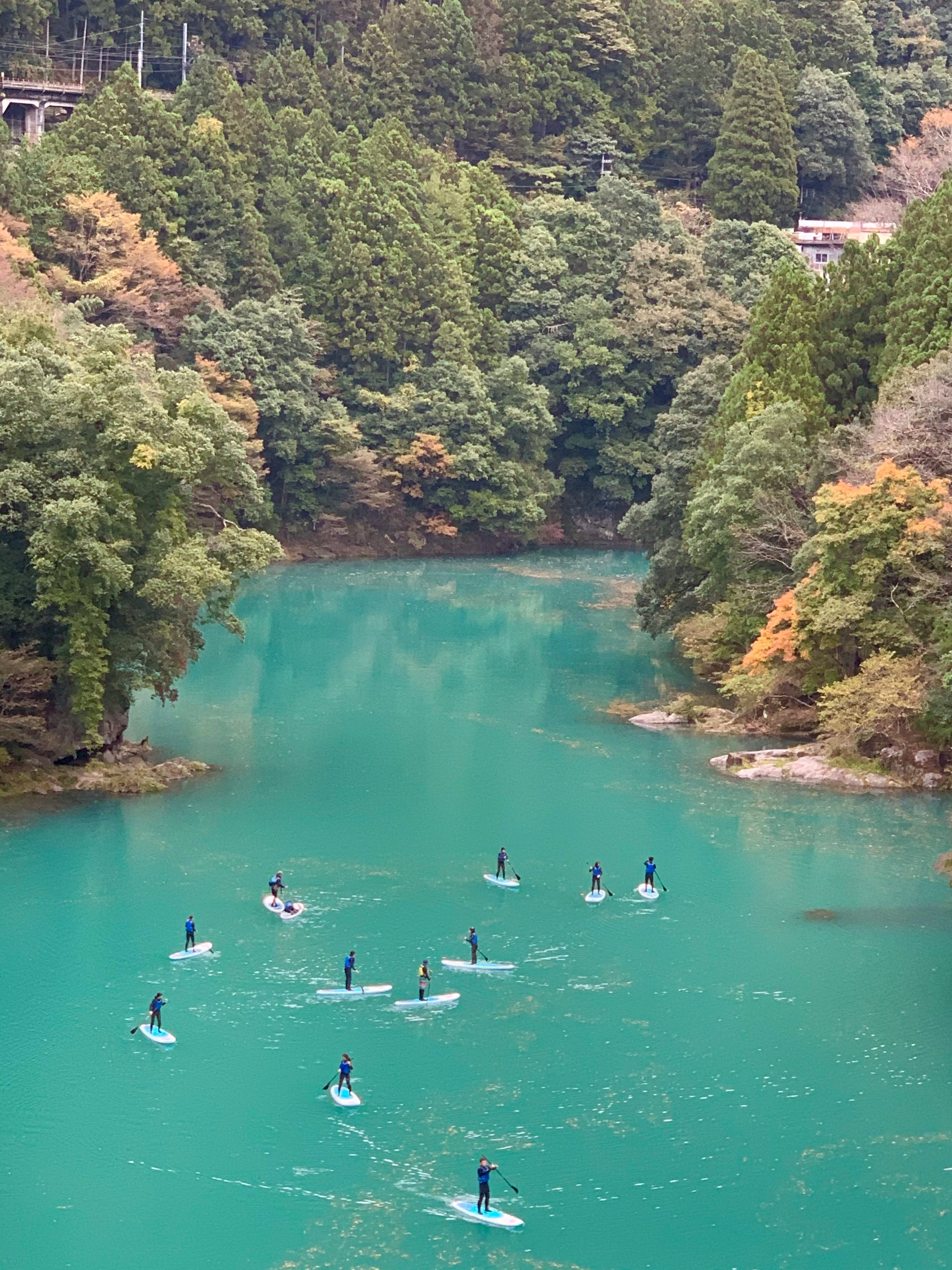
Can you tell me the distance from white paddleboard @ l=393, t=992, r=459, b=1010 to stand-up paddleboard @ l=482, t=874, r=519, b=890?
20.5 feet

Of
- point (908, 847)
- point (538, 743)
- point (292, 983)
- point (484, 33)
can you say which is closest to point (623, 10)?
point (484, 33)

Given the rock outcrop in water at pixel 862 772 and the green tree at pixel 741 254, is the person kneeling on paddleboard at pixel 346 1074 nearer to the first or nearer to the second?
the rock outcrop in water at pixel 862 772

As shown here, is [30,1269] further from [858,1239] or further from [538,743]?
[538,743]

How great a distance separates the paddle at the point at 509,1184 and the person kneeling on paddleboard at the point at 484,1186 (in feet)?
2.42

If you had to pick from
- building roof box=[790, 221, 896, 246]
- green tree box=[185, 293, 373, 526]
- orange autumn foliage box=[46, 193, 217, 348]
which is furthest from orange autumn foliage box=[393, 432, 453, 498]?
building roof box=[790, 221, 896, 246]

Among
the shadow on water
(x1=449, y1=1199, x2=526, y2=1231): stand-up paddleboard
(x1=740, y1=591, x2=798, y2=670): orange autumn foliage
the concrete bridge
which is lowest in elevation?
(x1=449, y1=1199, x2=526, y2=1231): stand-up paddleboard

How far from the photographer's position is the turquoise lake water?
86.2 ft

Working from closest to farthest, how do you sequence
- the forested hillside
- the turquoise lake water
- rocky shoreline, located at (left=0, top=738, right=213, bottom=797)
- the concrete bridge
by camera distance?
the turquoise lake water < rocky shoreline, located at (left=0, top=738, right=213, bottom=797) < the forested hillside < the concrete bridge

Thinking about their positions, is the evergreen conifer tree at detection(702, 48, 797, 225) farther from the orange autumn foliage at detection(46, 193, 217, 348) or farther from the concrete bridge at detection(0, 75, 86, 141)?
the concrete bridge at detection(0, 75, 86, 141)

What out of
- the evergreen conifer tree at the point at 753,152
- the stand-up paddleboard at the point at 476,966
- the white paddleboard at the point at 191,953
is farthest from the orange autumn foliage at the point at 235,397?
the stand-up paddleboard at the point at 476,966

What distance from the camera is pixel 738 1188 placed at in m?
27.3

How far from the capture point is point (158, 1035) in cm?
3159

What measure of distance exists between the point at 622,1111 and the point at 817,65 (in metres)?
97.9

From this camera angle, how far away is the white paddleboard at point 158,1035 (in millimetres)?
31469
